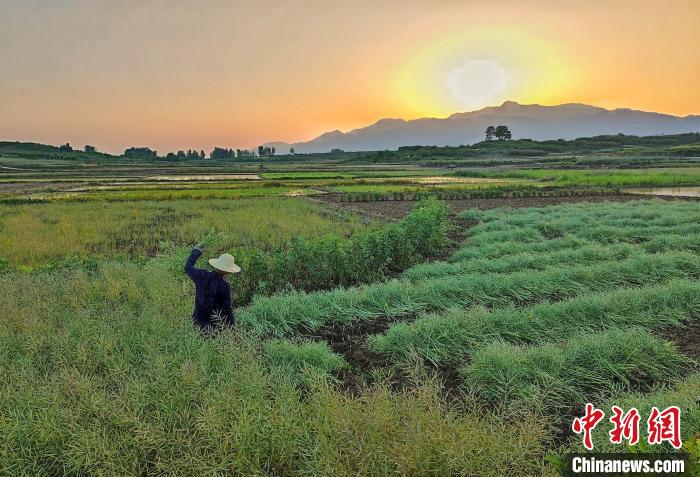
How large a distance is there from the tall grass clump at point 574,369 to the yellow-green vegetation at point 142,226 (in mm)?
8260

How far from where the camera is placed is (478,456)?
276 cm

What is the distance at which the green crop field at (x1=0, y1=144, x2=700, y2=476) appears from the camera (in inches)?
116

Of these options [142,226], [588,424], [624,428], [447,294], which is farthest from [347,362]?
[142,226]

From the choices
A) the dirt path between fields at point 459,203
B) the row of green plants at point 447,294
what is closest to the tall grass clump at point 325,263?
the row of green plants at point 447,294

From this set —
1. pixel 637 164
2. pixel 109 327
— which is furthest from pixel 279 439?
pixel 637 164

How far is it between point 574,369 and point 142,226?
1777 centimetres

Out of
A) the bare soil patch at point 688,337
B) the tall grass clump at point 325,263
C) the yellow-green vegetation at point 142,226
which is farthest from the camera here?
the yellow-green vegetation at point 142,226

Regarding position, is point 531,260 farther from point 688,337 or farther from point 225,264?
point 225,264

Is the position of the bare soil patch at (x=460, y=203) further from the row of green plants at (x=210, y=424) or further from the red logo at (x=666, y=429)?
the red logo at (x=666, y=429)

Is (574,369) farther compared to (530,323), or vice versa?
(530,323)

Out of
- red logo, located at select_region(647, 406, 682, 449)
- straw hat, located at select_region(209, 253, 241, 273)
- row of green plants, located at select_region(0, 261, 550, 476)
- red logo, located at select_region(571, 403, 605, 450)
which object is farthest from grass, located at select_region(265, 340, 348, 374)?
red logo, located at select_region(647, 406, 682, 449)

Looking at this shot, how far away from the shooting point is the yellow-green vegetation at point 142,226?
13570mm

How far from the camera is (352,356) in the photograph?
232 inches

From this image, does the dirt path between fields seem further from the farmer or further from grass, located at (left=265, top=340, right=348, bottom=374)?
the farmer
